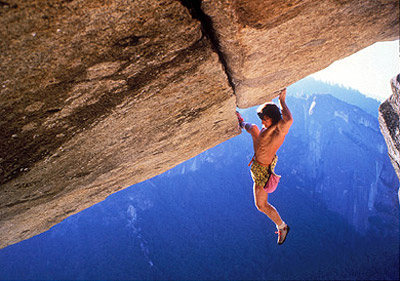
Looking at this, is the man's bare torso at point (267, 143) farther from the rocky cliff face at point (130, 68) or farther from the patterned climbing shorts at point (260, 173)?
the rocky cliff face at point (130, 68)

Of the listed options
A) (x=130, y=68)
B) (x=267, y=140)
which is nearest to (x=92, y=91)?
(x=130, y=68)

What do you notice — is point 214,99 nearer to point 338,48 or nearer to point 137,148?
point 137,148

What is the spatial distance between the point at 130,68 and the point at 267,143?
86.8 inches

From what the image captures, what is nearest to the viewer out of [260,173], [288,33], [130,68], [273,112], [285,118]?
[130,68]

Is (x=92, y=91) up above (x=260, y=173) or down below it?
above

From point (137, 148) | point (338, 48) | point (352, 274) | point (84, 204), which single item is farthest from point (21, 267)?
point (352, 274)

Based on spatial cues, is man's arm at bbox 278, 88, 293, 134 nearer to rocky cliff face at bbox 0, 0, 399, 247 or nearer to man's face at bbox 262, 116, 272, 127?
man's face at bbox 262, 116, 272, 127

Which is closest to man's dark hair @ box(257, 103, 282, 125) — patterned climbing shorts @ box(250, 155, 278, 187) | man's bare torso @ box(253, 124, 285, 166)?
man's bare torso @ box(253, 124, 285, 166)

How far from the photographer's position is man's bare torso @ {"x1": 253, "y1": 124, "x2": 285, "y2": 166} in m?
2.76

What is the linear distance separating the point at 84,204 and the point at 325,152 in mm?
61204

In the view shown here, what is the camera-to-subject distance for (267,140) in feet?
9.38

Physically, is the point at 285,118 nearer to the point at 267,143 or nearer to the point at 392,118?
the point at 267,143

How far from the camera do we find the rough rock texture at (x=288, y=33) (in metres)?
1.35

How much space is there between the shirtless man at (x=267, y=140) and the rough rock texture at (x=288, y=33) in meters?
0.34
